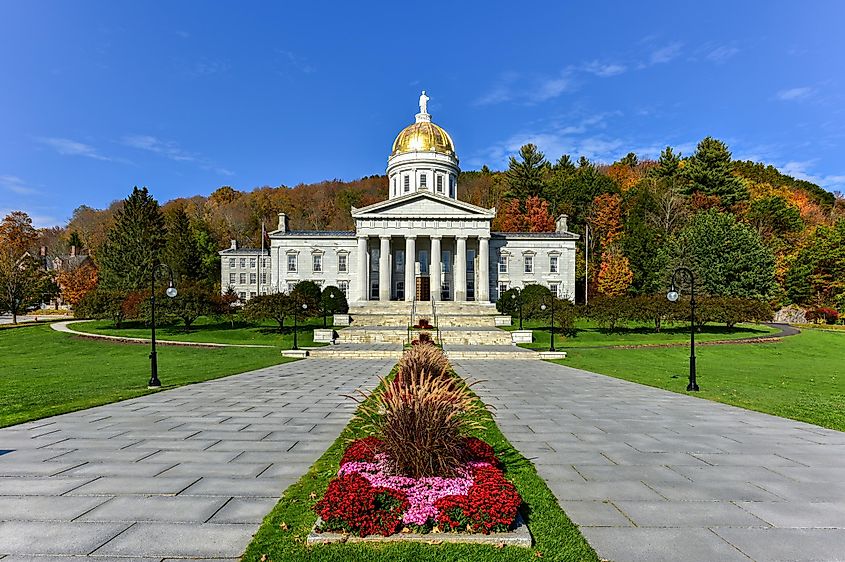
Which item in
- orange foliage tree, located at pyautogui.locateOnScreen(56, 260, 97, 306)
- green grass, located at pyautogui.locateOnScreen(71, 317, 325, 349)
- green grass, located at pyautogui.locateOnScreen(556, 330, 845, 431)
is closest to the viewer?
green grass, located at pyautogui.locateOnScreen(556, 330, 845, 431)

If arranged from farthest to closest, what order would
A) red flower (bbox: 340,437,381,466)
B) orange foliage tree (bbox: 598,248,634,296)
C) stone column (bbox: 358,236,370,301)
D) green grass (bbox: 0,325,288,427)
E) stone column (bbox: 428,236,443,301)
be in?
orange foliage tree (bbox: 598,248,634,296)
stone column (bbox: 358,236,370,301)
stone column (bbox: 428,236,443,301)
green grass (bbox: 0,325,288,427)
red flower (bbox: 340,437,381,466)

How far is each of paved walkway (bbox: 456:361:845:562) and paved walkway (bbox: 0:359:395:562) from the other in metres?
4.02

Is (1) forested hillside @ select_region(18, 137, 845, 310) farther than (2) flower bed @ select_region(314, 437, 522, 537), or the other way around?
(1) forested hillside @ select_region(18, 137, 845, 310)

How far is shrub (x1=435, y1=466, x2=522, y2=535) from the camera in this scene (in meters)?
4.83

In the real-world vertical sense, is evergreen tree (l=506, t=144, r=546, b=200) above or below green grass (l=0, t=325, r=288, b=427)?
above

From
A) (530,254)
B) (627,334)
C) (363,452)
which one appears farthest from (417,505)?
(530,254)

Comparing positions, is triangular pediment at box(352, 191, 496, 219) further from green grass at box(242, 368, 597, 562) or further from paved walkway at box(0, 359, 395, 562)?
green grass at box(242, 368, 597, 562)

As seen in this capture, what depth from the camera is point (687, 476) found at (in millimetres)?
7309

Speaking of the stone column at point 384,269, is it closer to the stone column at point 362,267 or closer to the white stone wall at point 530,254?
Result: the stone column at point 362,267

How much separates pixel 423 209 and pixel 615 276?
2845cm

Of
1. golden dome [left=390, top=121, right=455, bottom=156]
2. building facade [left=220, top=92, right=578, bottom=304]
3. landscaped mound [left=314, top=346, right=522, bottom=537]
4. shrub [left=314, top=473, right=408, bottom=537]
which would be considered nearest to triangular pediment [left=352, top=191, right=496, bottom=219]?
building facade [left=220, top=92, right=578, bottom=304]

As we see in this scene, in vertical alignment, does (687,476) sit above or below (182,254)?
below

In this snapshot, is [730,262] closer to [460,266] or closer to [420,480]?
[460,266]

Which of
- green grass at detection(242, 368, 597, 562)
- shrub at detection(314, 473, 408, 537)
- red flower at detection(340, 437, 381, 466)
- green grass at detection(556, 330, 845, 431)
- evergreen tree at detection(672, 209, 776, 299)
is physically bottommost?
green grass at detection(556, 330, 845, 431)
